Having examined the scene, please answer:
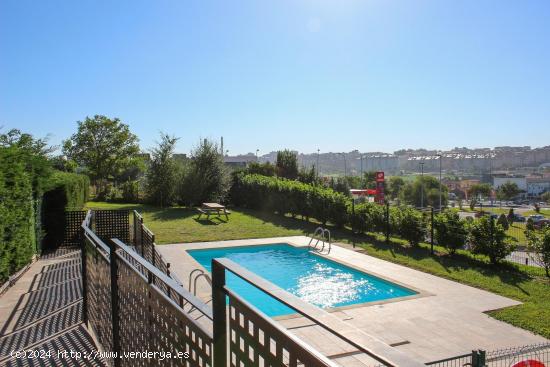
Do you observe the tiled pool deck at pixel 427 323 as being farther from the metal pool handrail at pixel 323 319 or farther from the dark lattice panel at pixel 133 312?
the metal pool handrail at pixel 323 319

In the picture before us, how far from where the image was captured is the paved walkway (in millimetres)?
4879

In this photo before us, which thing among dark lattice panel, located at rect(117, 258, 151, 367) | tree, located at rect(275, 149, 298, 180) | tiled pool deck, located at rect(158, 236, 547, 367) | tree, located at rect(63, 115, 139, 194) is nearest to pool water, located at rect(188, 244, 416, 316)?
tiled pool deck, located at rect(158, 236, 547, 367)

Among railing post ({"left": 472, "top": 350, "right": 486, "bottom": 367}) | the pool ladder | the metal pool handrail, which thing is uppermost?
the metal pool handrail

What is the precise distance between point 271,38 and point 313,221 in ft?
31.3

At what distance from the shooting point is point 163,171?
82.5 ft

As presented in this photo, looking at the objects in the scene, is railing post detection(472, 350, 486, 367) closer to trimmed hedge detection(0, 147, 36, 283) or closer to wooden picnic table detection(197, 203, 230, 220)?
trimmed hedge detection(0, 147, 36, 283)

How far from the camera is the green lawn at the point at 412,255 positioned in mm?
8305

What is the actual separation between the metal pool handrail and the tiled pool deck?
4554mm

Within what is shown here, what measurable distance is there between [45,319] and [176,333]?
5.45 m

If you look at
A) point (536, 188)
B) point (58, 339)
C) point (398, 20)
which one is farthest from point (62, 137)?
point (536, 188)

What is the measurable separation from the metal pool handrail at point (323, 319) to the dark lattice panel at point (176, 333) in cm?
20

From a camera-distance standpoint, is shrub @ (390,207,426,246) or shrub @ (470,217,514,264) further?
shrub @ (390,207,426,246)

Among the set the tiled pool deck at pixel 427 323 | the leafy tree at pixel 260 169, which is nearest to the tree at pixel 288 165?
the leafy tree at pixel 260 169

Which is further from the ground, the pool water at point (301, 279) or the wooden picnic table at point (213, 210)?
the wooden picnic table at point (213, 210)
